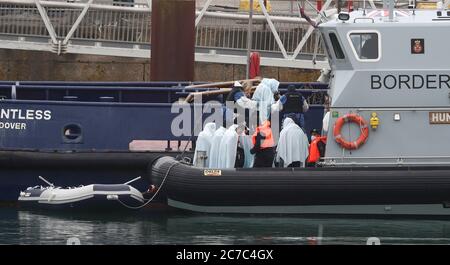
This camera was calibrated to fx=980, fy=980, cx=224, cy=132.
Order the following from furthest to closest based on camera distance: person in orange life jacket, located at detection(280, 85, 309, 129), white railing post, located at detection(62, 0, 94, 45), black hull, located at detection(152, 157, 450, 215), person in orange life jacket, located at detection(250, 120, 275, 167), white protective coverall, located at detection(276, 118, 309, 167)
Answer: white railing post, located at detection(62, 0, 94, 45), person in orange life jacket, located at detection(280, 85, 309, 129), person in orange life jacket, located at detection(250, 120, 275, 167), white protective coverall, located at detection(276, 118, 309, 167), black hull, located at detection(152, 157, 450, 215)

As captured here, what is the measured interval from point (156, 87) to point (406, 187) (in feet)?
13.6

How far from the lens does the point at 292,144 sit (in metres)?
12.0

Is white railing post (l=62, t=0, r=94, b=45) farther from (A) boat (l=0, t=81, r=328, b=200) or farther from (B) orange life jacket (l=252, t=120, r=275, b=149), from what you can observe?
(B) orange life jacket (l=252, t=120, r=275, b=149)

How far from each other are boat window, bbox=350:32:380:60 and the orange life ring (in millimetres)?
725

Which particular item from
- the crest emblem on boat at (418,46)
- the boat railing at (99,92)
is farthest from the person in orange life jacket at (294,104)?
the crest emblem on boat at (418,46)

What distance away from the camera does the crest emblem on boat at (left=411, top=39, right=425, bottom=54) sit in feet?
38.1

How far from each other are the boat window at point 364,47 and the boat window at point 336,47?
0.57 feet

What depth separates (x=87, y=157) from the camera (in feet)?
41.2

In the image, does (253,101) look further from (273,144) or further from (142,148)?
(142,148)

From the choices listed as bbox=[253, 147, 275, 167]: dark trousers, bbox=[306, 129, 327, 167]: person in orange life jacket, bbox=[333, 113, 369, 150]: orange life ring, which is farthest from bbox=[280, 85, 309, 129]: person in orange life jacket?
bbox=[333, 113, 369, 150]: orange life ring

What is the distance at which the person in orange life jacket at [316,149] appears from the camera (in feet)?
39.3

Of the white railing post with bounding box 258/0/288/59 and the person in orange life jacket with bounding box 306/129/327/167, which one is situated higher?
the white railing post with bounding box 258/0/288/59
